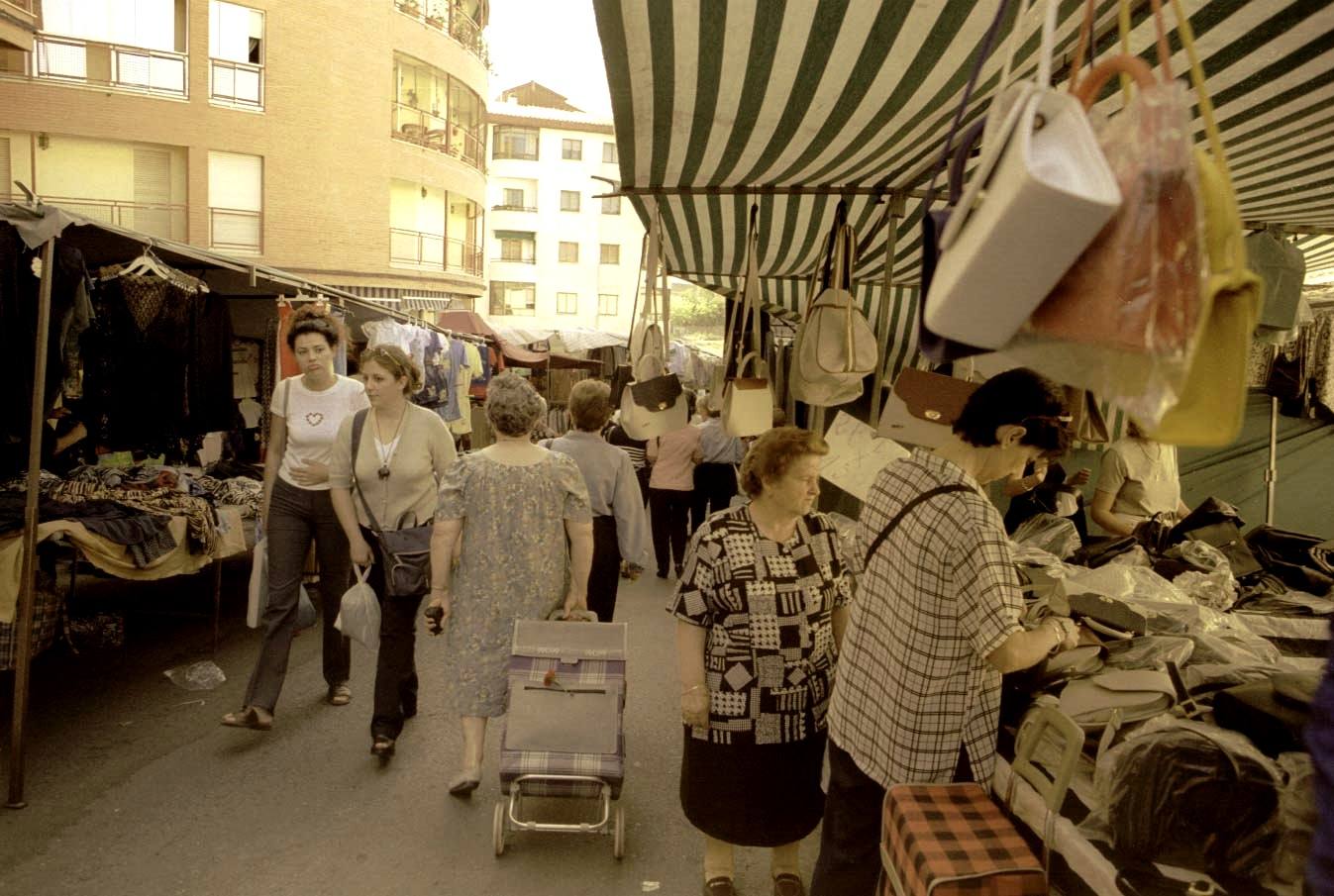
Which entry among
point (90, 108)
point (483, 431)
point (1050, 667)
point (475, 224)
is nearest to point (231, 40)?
point (90, 108)

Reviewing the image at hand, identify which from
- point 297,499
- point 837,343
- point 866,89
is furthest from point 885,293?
point 297,499

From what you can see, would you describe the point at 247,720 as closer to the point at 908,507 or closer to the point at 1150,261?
the point at 908,507

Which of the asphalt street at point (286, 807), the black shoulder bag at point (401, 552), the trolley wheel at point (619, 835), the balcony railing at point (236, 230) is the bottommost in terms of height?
the asphalt street at point (286, 807)

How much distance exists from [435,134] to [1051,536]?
26.5m

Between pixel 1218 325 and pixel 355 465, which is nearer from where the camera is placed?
pixel 1218 325

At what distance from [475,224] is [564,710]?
1133 inches

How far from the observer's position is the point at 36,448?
372cm

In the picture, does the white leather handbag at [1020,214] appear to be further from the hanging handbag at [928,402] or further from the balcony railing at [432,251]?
the balcony railing at [432,251]

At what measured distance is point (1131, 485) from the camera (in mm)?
5012

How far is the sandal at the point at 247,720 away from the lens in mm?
4516

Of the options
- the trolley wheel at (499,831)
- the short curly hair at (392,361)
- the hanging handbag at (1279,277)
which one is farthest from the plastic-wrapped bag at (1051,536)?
the short curly hair at (392,361)

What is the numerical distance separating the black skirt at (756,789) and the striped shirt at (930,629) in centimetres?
55

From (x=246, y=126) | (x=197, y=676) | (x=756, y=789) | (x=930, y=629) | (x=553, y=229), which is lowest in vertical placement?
(x=197, y=676)

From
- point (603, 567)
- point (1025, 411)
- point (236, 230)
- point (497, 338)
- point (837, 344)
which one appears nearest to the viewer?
point (1025, 411)
